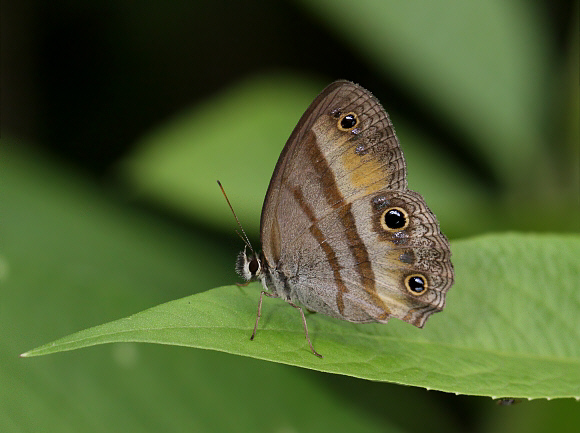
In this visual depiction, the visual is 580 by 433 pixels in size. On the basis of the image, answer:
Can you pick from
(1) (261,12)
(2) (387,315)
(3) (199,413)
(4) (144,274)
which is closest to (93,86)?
(1) (261,12)

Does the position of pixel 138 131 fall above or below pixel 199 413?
above

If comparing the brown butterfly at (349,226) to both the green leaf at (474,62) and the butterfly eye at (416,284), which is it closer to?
the butterfly eye at (416,284)

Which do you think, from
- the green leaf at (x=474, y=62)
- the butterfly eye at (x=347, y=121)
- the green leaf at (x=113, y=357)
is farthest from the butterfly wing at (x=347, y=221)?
the green leaf at (x=474, y=62)

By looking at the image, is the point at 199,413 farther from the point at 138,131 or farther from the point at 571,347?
the point at 138,131

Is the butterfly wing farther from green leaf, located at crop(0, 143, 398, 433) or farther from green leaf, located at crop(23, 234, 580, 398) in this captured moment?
green leaf, located at crop(0, 143, 398, 433)

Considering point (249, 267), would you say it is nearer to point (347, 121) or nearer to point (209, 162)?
point (347, 121)

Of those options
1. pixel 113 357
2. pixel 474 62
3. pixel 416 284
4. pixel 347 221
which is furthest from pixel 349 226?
pixel 474 62
